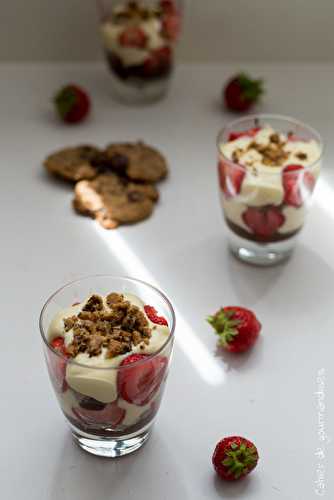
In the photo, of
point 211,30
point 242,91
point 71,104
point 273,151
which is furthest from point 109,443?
point 211,30

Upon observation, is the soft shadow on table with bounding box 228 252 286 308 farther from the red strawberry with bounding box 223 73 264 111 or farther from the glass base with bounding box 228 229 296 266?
the red strawberry with bounding box 223 73 264 111

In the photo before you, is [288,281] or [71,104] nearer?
[288,281]

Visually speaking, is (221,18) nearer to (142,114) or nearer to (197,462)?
(142,114)

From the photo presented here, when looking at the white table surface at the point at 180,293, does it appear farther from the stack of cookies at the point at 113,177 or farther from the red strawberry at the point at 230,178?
the red strawberry at the point at 230,178

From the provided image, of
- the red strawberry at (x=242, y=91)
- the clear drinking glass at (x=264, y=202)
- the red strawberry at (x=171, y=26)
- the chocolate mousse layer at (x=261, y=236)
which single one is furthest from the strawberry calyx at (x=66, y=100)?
the chocolate mousse layer at (x=261, y=236)

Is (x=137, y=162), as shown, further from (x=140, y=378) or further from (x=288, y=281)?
(x=140, y=378)

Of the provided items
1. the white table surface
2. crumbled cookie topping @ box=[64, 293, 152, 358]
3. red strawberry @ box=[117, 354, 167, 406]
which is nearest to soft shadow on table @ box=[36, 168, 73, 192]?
the white table surface

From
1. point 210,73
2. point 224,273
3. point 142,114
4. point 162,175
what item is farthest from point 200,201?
point 210,73
